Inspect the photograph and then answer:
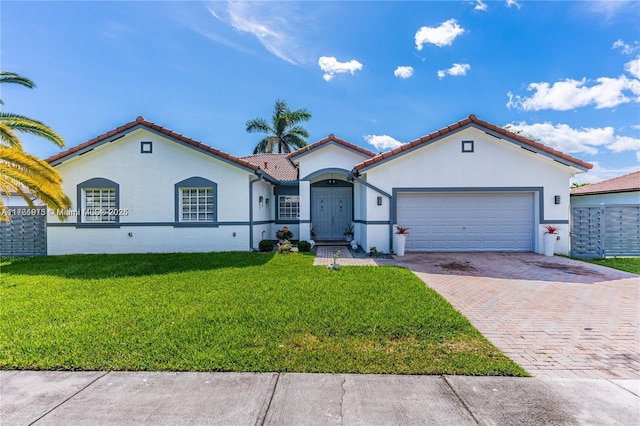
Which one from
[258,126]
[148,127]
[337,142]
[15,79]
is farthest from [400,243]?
[258,126]

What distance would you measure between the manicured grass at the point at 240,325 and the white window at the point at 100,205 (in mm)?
4393

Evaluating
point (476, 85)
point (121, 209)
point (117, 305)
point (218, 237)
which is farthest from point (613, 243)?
point (121, 209)

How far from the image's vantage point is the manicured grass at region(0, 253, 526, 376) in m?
3.91

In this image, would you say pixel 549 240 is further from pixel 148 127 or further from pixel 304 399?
pixel 148 127

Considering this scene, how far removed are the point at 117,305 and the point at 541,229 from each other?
14484 millimetres

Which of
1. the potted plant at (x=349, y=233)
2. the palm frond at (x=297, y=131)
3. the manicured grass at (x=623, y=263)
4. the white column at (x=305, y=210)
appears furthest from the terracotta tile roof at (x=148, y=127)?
the palm frond at (x=297, y=131)

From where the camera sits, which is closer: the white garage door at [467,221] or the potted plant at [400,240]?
the potted plant at [400,240]

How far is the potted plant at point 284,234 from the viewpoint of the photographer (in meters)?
15.8

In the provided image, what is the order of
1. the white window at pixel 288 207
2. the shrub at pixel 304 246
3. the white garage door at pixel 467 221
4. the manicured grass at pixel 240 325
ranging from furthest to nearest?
the white window at pixel 288 207 < the shrub at pixel 304 246 < the white garage door at pixel 467 221 < the manicured grass at pixel 240 325

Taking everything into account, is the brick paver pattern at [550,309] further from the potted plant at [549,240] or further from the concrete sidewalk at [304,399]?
the potted plant at [549,240]

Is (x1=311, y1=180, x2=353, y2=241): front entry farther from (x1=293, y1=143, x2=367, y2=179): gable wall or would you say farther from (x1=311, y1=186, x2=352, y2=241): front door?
(x1=293, y1=143, x2=367, y2=179): gable wall

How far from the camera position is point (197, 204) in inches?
520

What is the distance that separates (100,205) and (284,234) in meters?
8.19

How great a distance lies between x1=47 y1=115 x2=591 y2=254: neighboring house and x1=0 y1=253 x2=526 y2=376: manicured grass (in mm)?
4108
